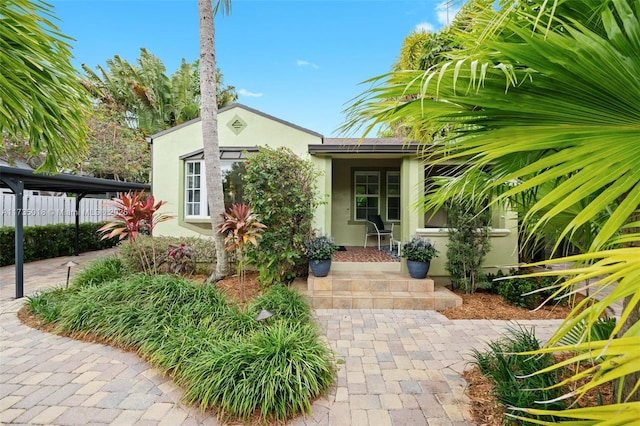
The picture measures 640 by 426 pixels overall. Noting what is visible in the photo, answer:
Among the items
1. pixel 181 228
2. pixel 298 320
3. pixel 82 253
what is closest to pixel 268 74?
pixel 181 228

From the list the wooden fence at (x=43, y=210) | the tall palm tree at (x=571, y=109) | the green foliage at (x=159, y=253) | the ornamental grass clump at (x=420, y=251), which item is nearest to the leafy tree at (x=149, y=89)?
the wooden fence at (x=43, y=210)

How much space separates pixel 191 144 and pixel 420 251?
703 centimetres

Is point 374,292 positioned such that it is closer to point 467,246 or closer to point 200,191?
point 467,246

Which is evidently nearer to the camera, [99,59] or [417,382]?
[417,382]

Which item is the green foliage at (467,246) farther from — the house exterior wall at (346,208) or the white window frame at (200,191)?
the white window frame at (200,191)

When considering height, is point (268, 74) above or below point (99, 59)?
below

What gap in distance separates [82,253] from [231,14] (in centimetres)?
1092

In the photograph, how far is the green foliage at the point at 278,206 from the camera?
6.21 m

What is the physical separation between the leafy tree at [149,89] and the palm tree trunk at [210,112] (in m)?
13.1

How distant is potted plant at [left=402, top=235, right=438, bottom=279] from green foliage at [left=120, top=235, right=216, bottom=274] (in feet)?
16.4

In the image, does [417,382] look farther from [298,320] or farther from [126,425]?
[126,425]

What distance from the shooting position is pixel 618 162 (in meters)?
1.09

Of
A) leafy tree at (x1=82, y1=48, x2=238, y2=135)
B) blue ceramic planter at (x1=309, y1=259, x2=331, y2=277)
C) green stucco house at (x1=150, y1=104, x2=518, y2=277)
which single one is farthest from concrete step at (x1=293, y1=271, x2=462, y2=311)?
leafy tree at (x1=82, y1=48, x2=238, y2=135)

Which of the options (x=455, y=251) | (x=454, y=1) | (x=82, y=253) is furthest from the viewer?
(x=82, y=253)
